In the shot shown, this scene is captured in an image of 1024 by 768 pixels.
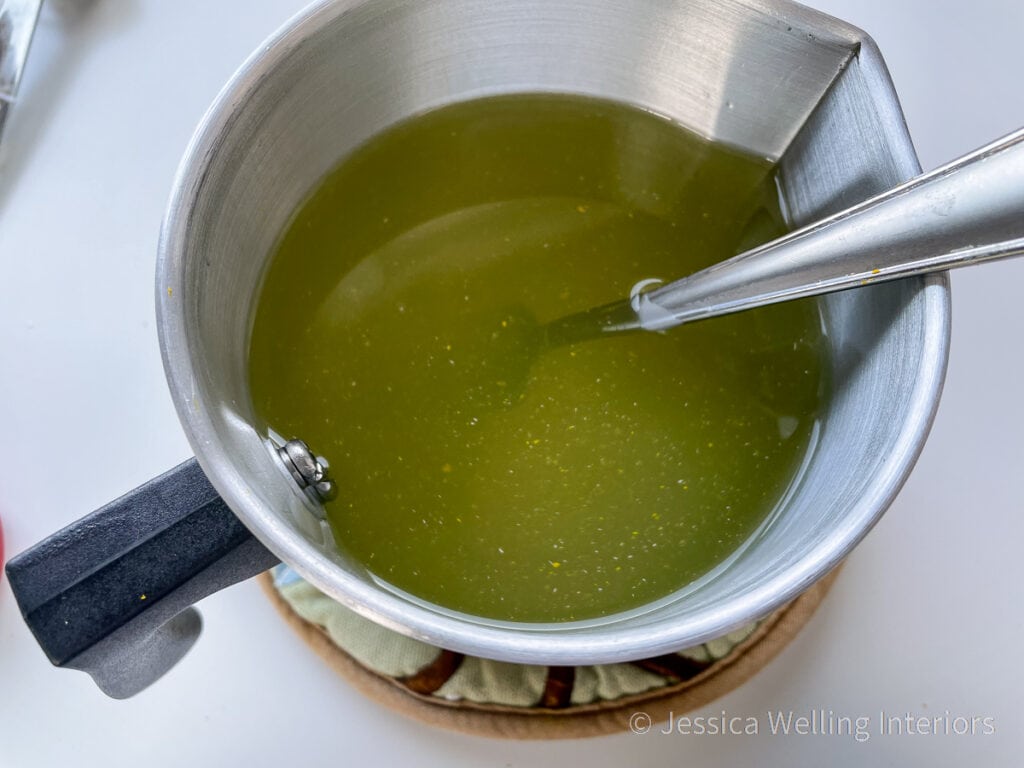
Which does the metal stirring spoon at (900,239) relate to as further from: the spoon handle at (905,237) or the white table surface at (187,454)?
the white table surface at (187,454)

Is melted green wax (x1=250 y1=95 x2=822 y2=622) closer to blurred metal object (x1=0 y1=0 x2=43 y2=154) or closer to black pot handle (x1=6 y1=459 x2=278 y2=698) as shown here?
black pot handle (x1=6 y1=459 x2=278 y2=698)

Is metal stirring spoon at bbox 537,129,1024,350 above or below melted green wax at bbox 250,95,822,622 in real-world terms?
above

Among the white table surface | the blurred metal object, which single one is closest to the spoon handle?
the white table surface

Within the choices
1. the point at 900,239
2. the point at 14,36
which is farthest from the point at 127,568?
the point at 14,36

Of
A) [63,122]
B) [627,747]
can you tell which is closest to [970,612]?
[627,747]

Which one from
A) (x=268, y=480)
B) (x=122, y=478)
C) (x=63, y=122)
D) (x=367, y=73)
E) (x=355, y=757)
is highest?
(x=367, y=73)

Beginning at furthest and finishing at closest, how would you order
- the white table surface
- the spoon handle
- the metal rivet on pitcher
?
the white table surface → the metal rivet on pitcher → the spoon handle

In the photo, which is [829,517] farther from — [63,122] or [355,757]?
[63,122]

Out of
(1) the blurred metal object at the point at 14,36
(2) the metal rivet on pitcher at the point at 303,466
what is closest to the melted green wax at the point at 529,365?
(2) the metal rivet on pitcher at the point at 303,466
